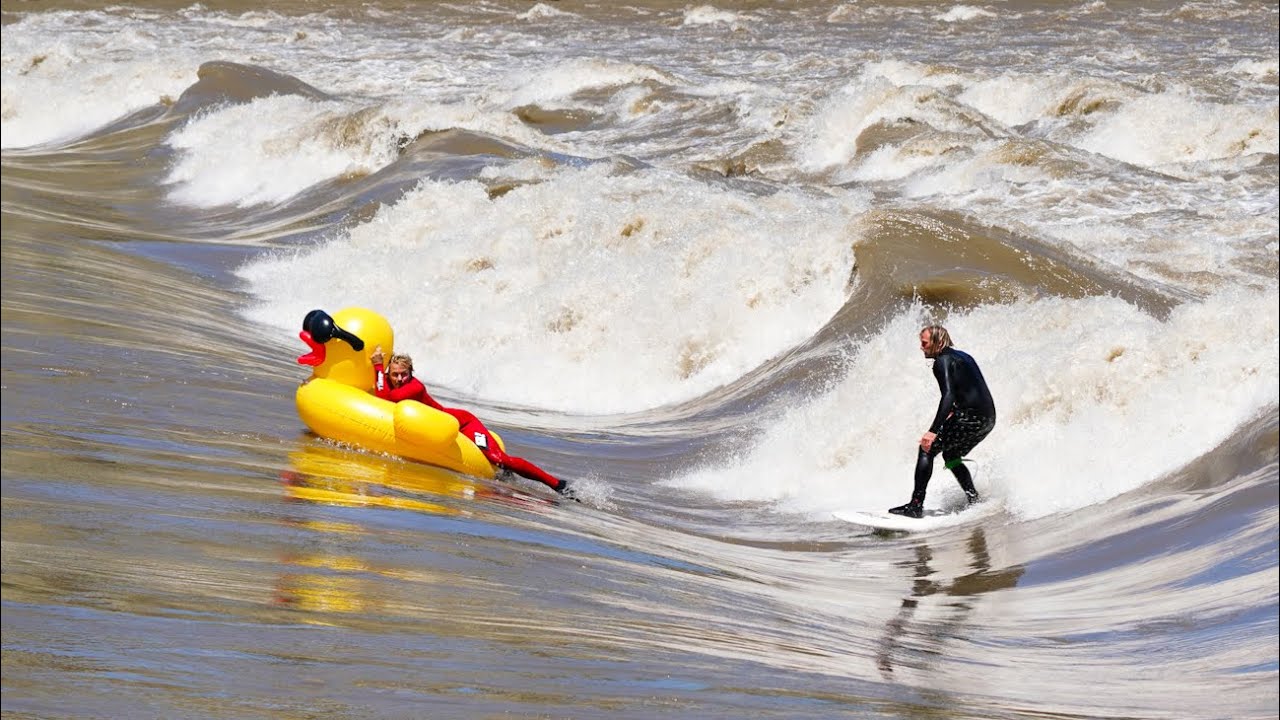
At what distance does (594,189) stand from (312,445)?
9.85m

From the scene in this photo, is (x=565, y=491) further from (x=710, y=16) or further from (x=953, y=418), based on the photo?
(x=710, y=16)

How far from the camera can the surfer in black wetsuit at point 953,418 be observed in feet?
28.6

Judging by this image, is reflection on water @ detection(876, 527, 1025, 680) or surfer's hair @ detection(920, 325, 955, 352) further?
surfer's hair @ detection(920, 325, 955, 352)

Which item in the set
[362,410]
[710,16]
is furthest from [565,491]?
[710,16]

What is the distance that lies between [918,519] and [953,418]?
62 cm

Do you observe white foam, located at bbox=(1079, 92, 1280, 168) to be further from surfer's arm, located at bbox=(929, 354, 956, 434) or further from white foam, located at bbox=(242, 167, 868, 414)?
surfer's arm, located at bbox=(929, 354, 956, 434)

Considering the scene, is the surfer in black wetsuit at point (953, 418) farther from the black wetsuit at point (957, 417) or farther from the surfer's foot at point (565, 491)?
the surfer's foot at point (565, 491)

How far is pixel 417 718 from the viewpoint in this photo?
4270 millimetres

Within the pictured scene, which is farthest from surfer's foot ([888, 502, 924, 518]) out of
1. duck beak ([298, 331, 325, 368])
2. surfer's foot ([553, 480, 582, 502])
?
Result: duck beak ([298, 331, 325, 368])

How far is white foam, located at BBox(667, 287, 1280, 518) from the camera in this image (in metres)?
8.85

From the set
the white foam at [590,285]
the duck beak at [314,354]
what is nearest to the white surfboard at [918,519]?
the duck beak at [314,354]

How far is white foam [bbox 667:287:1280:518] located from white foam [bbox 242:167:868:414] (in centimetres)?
217

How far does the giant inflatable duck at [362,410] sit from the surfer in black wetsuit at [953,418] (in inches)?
97.2

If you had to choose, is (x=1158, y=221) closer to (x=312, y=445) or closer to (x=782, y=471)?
(x=782, y=471)
